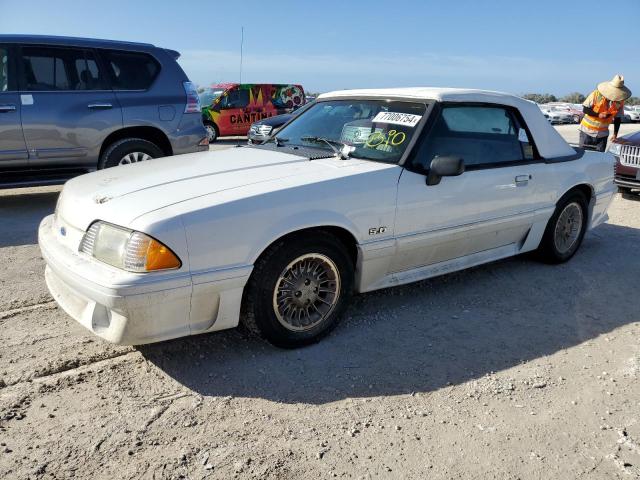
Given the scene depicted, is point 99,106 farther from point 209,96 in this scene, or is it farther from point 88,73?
point 209,96

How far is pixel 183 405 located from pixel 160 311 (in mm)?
480

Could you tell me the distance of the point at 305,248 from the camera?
3207mm

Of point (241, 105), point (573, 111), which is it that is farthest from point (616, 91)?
point (573, 111)

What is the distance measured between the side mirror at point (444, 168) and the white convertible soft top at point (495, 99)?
1.89 feet

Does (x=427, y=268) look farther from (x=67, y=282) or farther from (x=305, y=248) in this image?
(x=67, y=282)

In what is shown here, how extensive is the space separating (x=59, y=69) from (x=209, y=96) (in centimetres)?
Answer: 1204

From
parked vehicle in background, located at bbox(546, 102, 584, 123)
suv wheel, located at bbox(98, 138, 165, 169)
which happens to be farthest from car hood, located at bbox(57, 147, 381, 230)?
parked vehicle in background, located at bbox(546, 102, 584, 123)

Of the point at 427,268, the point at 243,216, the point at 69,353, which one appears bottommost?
the point at 69,353

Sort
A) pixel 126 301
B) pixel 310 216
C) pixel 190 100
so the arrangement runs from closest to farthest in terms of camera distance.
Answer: pixel 126 301 < pixel 310 216 < pixel 190 100

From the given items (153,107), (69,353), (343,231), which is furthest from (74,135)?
(343,231)

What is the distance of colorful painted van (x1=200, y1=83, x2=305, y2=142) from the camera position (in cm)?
1756

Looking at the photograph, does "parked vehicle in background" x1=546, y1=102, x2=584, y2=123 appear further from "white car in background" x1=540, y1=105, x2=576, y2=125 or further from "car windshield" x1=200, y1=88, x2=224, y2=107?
"car windshield" x1=200, y1=88, x2=224, y2=107

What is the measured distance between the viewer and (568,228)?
5102mm

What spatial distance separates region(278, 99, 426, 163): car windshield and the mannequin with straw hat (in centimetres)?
631
